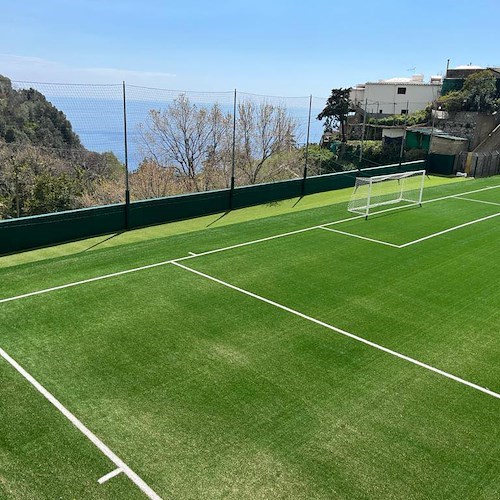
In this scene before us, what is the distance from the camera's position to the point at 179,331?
1041 centimetres

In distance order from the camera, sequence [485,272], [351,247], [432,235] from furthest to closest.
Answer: [432,235] < [351,247] < [485,272]

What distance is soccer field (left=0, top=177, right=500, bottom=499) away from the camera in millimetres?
6594

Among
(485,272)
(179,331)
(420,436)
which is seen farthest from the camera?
(485,272)

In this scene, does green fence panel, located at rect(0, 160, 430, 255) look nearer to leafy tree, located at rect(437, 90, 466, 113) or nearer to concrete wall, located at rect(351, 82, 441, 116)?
leafy tree, located at rect(437, 90, 466, 113)

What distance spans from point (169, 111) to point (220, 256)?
22530 mm

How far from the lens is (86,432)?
727 centimetres

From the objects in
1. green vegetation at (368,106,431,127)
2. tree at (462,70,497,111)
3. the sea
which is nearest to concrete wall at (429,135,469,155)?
tree at (462,70,497,111)

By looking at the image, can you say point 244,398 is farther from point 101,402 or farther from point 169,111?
point 169,111

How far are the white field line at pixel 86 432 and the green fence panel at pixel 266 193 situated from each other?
14.9 metres

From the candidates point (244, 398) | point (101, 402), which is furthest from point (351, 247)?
point (101, 402)

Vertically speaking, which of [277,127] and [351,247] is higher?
[277,127]

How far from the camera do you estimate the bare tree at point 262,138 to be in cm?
3669

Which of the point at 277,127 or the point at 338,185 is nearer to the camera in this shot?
the point at 338,185

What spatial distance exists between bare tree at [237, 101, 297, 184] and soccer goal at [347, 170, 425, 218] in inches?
439
